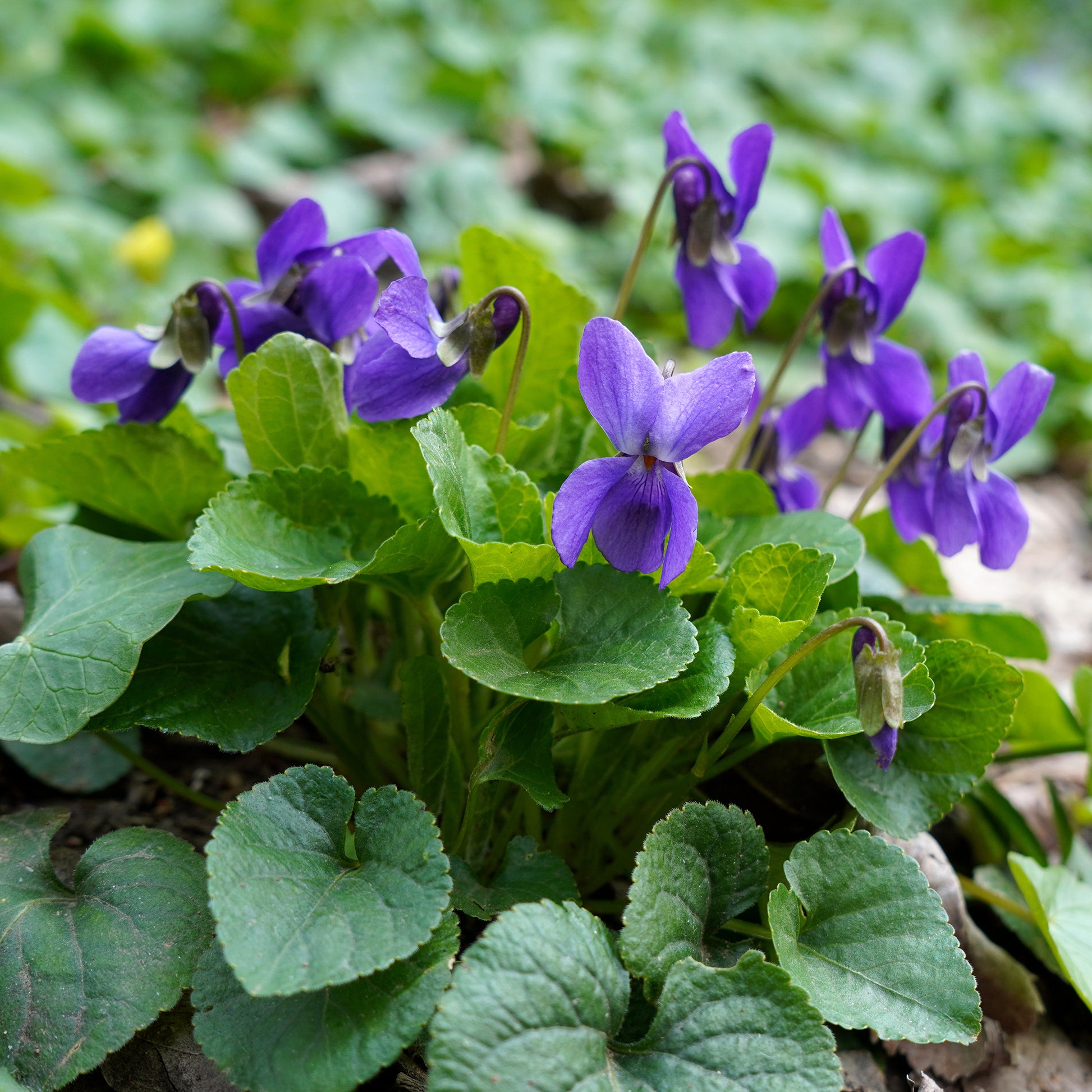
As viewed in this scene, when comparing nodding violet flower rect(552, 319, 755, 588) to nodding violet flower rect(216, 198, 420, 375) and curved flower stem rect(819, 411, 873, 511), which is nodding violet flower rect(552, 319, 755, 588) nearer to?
nodding violet flower rect(216, 198, 420, 375)

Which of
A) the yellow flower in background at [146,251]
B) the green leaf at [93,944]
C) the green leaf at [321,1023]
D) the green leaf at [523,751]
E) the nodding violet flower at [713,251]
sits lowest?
the yellow flower in background at [146,251]

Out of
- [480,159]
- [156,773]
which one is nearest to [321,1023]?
[156,773]

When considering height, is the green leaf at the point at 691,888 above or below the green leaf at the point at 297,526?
below

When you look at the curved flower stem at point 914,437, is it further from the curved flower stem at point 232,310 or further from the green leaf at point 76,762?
the green leaf at point 76,762

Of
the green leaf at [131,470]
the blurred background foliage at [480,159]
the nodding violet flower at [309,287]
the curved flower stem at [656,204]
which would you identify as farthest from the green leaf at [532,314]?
the blurred background foliage at [480,159]

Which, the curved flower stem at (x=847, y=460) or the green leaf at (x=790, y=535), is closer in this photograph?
the green leaf at (x=790, y=535)

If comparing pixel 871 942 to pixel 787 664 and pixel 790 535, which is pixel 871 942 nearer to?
pixel 787 664

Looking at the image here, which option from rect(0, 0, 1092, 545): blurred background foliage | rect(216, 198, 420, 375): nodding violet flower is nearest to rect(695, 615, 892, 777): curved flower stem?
rect(216, 198, 420, 375): nodding violet flower
